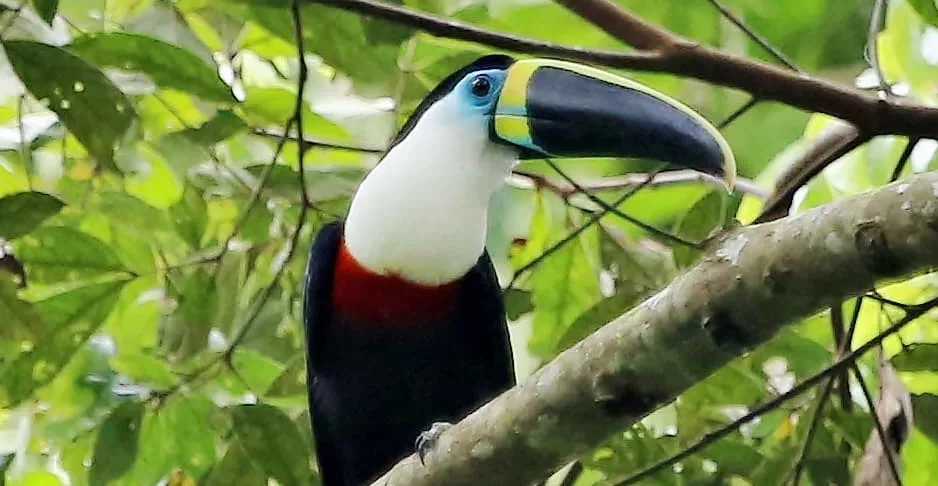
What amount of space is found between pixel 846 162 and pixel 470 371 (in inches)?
28.6

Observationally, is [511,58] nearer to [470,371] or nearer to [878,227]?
[470,371]

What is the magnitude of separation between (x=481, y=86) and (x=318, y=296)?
39 cm

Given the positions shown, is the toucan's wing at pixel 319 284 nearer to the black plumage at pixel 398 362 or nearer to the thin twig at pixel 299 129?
the black plumage at pixel 398 362

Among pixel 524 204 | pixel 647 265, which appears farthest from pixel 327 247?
pixel 647 265

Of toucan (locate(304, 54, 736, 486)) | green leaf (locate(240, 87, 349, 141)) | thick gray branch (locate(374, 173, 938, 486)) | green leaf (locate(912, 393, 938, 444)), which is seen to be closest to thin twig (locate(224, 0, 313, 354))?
green leaf (locate(240, 87, 349, 141))

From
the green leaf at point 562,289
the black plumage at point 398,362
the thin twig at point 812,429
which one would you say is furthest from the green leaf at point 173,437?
the thin twig at point 812,429

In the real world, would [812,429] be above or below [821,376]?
below

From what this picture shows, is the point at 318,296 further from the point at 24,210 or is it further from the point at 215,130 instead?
the point at 24,210

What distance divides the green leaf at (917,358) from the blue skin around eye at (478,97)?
623mm

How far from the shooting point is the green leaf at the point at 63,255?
1.57m

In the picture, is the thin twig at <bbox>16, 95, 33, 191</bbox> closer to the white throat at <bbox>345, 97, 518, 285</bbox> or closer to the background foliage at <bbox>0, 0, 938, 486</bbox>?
the background foliage at <bbox>0, 0, 938, 486</bbox>

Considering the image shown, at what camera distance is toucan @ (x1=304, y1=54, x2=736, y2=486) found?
67.4 inches

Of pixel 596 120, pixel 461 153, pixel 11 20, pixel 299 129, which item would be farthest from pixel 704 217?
pixel 11 20

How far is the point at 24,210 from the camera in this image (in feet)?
4.53
